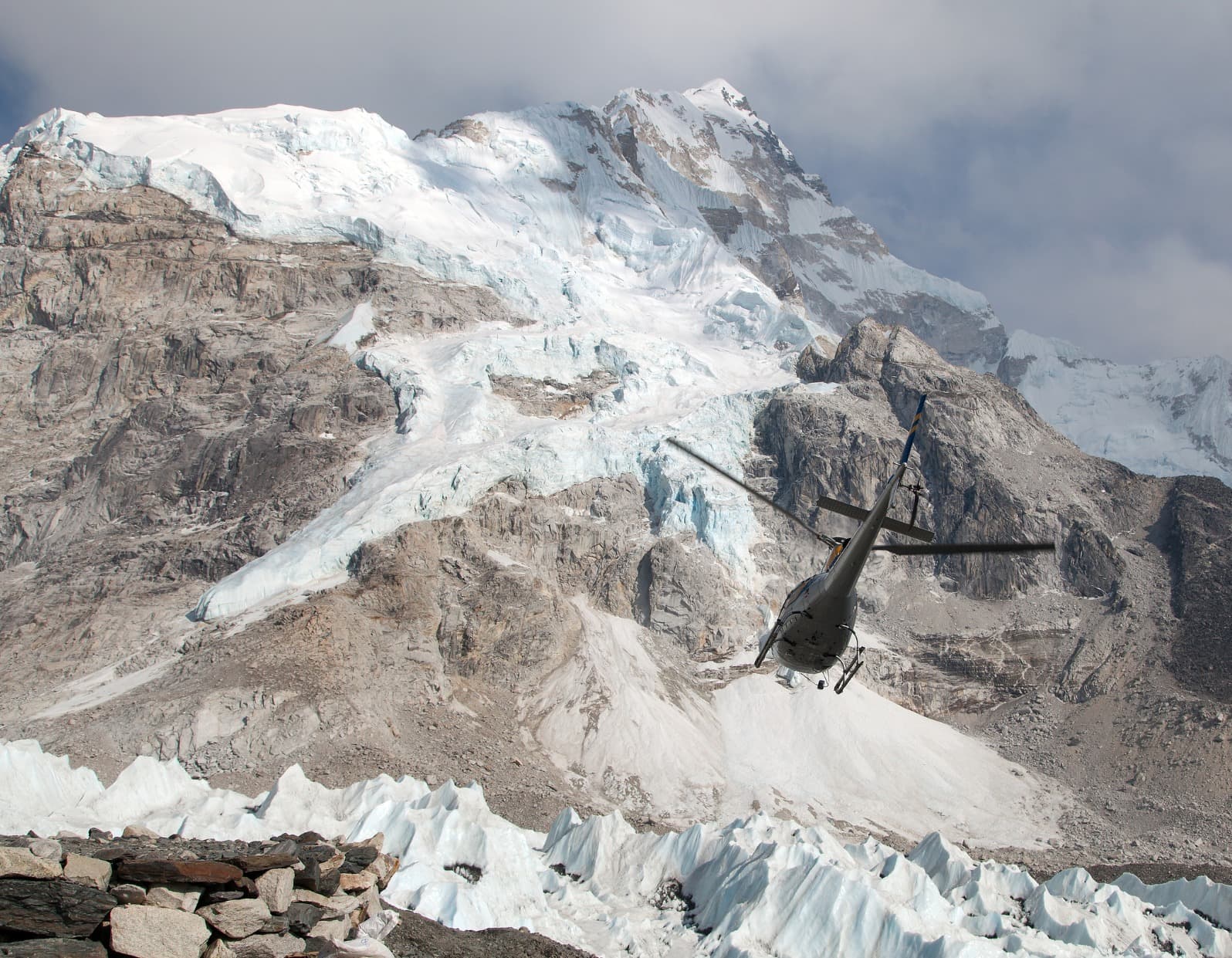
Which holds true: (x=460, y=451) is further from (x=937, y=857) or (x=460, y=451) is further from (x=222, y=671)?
(x=937, y=857)

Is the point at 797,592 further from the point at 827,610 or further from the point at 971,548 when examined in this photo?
the point at 971,548

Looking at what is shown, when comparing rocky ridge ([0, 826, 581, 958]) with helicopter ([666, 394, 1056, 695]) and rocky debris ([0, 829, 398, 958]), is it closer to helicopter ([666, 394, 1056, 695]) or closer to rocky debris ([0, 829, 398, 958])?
rocky debris ([0, 829, 398, 958])

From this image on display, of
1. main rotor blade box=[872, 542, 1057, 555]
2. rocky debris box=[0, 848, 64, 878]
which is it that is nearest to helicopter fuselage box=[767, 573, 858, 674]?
main rotor blade box=[872, 542, 1057, 555]

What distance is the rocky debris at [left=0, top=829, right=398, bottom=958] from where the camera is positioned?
14.7m

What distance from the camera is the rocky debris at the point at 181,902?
1468cm

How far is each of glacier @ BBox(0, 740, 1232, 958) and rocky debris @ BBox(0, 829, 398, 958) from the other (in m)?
7.04

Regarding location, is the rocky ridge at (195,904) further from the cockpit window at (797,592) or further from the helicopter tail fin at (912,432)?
the helicopter tail fin at (912,432)

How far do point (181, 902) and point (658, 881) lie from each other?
932 inches

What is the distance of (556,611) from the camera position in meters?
86.4

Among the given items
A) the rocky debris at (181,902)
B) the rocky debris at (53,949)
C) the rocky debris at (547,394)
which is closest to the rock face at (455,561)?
the rocky debris at (547,394)

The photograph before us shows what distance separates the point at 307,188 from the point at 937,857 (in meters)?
123

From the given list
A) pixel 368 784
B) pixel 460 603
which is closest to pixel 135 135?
pixel 460 603

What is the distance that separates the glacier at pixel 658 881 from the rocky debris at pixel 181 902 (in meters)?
7.04

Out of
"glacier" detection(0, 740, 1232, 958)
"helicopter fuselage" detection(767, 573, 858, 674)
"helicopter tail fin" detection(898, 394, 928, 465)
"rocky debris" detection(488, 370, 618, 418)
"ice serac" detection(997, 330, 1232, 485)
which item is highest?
"ice serac" detection(997, 330, 1232, 485)
